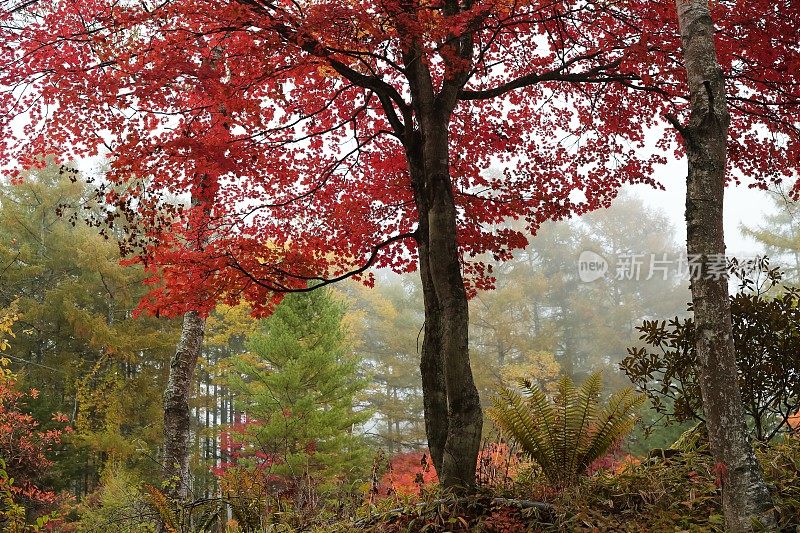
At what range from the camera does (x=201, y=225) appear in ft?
20.6

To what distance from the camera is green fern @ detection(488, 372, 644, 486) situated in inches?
162

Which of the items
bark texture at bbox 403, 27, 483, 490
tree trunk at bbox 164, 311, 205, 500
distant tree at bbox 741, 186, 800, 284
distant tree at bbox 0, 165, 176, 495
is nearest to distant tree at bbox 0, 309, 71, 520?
distant tree at bbox 0, 165, 176, 495

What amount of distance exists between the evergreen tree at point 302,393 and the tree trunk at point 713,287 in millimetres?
10140

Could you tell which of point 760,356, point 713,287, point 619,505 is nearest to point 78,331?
point 619,505

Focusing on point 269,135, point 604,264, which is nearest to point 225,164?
point 269,135

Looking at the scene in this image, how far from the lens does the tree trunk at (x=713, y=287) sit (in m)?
2.75

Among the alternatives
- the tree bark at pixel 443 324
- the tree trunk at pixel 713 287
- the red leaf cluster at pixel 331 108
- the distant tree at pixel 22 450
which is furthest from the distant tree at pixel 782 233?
the distant tree at pixel 22 450

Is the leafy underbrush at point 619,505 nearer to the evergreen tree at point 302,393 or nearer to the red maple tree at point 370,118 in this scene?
the red maple tree at point 370,118

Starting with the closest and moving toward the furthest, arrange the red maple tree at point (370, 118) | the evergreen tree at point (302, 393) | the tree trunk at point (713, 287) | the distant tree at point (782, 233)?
the tree trunk at point (713, 287), the red maple tree at point (370, 118), the evergreen tree at point (302, 393), the distant tree at point (782, 233)

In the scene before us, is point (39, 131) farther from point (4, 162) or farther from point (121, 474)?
point (121, 474)

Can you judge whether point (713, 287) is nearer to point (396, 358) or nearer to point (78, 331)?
point (78, 331)

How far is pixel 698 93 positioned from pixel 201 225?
5.01 m

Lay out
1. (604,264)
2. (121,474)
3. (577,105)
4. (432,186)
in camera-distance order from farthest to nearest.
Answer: (604,264)
(121,474)
(577,105)
(432,186)

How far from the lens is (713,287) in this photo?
288cm
